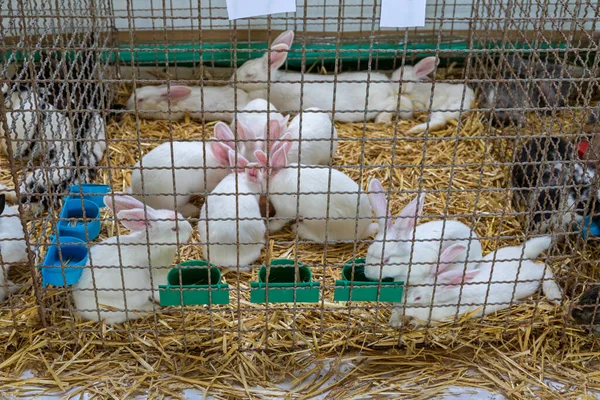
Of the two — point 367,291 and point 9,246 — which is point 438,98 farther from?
point 9,246

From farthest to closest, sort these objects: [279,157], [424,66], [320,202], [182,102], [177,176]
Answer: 1. [182,102]
2. [424,66]
3. [177,176]
4. [320,202]
5. [279,157]

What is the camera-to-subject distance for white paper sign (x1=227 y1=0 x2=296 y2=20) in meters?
1.98

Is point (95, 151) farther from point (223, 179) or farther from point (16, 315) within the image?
point (16, 315)

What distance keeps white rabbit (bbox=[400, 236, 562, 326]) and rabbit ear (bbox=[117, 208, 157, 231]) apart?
1.01 metres

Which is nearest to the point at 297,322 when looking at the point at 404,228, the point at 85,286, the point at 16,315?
the point at 404,228

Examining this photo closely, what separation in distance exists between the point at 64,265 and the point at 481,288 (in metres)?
1.60

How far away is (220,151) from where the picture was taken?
2930 millimetres

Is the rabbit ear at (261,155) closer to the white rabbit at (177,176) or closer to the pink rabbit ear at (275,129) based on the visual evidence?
the pink rabbit ear at (275,129)

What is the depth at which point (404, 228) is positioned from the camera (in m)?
2.64

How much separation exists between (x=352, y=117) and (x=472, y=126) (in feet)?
2.39

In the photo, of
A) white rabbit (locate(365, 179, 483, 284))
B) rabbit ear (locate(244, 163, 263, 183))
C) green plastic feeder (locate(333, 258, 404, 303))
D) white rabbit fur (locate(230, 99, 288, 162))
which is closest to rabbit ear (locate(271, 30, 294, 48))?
white rabbit fur (locate(230, 99, 288, 162))

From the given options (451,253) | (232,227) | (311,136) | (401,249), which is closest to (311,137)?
(311,136)

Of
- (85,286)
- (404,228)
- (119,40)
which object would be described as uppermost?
(119,40)

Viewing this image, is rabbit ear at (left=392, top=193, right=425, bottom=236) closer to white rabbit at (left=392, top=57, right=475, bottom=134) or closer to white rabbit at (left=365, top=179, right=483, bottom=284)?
white rabbit at (left=365, top=179, right=483, bottom=284)
